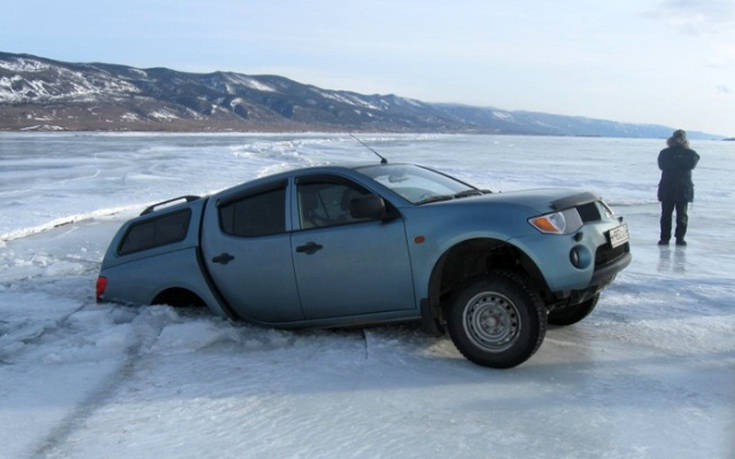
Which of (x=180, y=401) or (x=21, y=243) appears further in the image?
(x=21, y=243)

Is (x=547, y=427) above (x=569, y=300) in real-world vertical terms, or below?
below

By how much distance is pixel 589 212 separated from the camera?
4762mm

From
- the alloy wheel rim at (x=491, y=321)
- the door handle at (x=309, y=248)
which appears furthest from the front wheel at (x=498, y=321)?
the door handle at (x=309, y=248)

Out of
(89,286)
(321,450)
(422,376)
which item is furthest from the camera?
(89,286)

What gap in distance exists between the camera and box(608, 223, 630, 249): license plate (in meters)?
4.73

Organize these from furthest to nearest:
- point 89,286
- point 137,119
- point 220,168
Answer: point 137,119 → point 220,168 → point 89,286

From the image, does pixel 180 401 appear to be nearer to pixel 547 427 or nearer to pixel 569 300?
pixel 547 427

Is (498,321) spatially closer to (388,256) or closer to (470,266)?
(470,266)

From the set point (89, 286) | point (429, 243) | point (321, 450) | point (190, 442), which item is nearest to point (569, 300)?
point (429, 243)

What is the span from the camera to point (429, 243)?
4.59m

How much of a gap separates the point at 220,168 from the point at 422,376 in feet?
81.7

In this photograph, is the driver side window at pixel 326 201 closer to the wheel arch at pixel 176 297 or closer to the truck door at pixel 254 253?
the truck door at pixel 254 253

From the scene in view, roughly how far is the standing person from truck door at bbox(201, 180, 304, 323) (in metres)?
6.82

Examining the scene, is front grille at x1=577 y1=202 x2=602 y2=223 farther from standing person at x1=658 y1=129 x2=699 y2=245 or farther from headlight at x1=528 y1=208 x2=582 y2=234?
standing person at x1=658 y1=129 x2=699 y2=245
